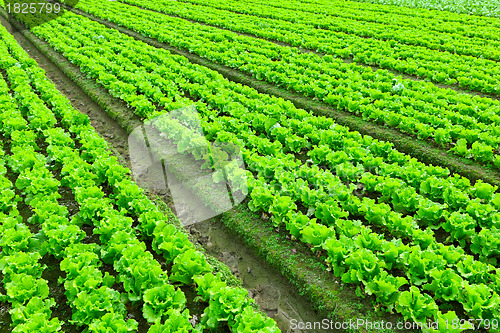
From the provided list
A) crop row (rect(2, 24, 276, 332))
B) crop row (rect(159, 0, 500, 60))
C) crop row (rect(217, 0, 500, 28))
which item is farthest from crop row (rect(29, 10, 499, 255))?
crop row (rect(217, 0, 500, 28))

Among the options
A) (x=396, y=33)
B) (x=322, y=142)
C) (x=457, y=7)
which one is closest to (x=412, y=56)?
(x=396, y=33)

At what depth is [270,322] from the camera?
4.63 meters

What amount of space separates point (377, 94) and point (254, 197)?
6.78m

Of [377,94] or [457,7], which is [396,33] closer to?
[377,94]

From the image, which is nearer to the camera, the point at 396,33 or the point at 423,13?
the point at 396,33

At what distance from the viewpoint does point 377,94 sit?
11312 millimetres

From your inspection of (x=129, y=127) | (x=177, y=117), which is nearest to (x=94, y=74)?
(x=129, y=127)

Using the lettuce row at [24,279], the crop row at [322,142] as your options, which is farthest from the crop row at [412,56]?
Answer: the lettuce row at [24,279]

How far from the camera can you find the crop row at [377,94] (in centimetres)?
907

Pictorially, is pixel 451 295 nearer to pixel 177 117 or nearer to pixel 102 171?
pixel 102 171

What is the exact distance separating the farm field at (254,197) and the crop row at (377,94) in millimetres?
73

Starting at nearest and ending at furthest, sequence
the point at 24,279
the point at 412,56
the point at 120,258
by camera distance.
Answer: the point at 24,279 → the point at 120,258 → the point at 412,56

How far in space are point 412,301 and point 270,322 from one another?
2.10 metres

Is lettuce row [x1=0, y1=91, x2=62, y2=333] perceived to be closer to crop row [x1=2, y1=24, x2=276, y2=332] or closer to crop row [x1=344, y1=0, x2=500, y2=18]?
crop row [x1=2, y1=24, x2=276, y2=332]
